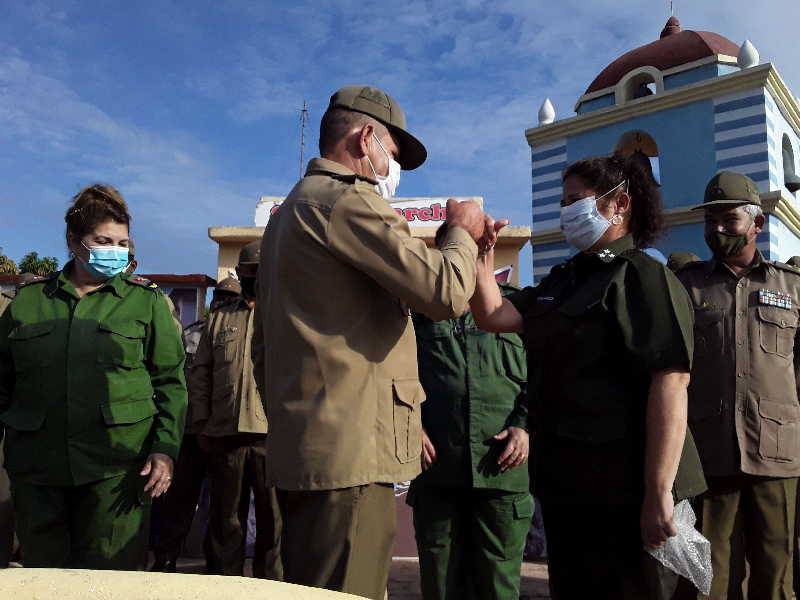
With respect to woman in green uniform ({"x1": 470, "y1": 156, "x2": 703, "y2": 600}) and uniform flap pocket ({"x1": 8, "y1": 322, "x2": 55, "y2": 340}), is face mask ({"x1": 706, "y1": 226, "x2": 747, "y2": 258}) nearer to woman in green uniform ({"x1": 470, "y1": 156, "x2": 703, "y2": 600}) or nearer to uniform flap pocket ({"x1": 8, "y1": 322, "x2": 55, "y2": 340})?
woman in green uniform ({"x1": 470, "y1": 156, "x2": 703, "y2": 600})

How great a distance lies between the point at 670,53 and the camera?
45.6 ft

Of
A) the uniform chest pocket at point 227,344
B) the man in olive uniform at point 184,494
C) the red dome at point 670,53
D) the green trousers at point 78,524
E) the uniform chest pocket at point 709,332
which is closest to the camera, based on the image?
the green trousers at point 78,524

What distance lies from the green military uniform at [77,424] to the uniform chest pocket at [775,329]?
2850 mm

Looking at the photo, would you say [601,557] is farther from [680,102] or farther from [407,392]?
[680,102]

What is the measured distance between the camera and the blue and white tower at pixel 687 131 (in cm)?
1210

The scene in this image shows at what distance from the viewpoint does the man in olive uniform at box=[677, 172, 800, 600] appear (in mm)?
3242

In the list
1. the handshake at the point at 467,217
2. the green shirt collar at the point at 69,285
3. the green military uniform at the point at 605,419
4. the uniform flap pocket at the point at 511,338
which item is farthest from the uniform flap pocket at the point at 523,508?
the green shirt collar at the point at 69,285

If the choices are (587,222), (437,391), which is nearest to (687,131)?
(437,391)

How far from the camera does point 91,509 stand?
9.46 feet

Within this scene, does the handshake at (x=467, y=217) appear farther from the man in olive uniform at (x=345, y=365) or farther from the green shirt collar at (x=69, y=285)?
the green shirt collar at (x=69, y=285)

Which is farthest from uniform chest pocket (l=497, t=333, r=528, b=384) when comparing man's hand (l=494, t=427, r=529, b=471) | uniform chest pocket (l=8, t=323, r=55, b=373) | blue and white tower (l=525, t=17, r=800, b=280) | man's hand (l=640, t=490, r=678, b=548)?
blue and white tower (l=525, t=17, r=800, b=280)

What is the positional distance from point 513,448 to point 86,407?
1.96 metres

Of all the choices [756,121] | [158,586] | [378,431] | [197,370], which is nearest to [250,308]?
[197,370]

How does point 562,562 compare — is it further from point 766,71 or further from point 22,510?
point 766,71
